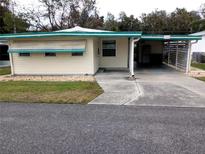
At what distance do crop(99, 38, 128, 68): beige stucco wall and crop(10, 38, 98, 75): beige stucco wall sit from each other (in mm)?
3137

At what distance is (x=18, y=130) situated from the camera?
411cm

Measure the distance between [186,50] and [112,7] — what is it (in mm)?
33602

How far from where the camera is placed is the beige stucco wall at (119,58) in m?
14.5

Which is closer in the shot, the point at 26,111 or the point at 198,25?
the point at 26,111

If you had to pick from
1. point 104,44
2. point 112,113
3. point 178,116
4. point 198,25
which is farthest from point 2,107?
point 198,25

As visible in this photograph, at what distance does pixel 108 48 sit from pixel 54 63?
4.54m

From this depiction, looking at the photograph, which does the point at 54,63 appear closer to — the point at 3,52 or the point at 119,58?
the point at 119,58

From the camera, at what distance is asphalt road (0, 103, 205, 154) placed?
11.0ft

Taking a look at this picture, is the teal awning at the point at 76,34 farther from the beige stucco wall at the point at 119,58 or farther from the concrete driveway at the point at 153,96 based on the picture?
the concrete driveway at the point at 153,96

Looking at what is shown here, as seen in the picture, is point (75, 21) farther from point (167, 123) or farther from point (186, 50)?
point (167, 123)

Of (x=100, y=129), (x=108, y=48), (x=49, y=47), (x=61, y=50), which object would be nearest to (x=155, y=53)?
(x=108, y=48)

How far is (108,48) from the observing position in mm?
14812

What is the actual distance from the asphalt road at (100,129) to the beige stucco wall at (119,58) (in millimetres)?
9292

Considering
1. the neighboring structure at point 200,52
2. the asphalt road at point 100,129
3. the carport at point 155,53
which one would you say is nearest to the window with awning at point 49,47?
the asphalt road at point 100,129
